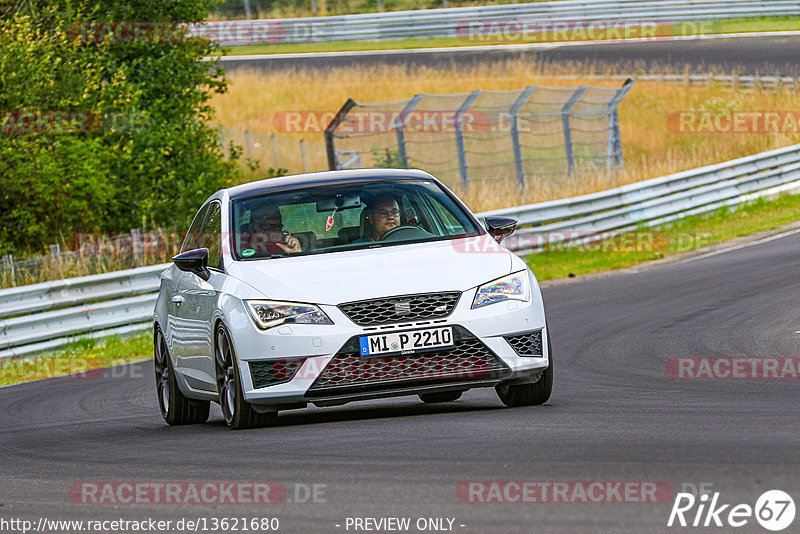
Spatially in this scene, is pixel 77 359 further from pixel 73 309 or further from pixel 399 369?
pixel 399 369

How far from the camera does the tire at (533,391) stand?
8789 millimetres

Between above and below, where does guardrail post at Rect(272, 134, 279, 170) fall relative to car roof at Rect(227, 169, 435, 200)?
below

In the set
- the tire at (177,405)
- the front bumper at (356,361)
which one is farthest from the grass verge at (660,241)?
→ the front bumper at (356,361)

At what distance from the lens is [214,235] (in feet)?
32.1

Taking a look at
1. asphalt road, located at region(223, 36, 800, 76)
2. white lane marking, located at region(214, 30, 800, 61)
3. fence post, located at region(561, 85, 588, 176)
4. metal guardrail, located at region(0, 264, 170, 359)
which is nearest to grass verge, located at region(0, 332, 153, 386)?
metal guardrail, located at region(0, 264, 170, 359)

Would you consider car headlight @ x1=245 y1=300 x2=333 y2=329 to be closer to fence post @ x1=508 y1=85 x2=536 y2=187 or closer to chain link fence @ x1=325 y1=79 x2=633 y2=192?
chain link fence @ x1=325 y1=79 x2=633 y2=192

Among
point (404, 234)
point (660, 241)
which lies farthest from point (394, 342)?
point (660, 241)

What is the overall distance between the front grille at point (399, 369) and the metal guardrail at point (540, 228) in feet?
31.3

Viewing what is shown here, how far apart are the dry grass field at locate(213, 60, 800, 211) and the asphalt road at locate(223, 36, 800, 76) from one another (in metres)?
1.13

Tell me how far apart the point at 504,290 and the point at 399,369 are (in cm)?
82

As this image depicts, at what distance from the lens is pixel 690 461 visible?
20.2 ft

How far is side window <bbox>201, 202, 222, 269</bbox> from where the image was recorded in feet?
30.9

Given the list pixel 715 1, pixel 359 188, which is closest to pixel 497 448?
pixel 359 188

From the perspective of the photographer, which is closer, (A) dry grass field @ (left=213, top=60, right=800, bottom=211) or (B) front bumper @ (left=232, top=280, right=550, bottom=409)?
(B) front bumper @ (left=232, top=280, right=550, bottom=409)
